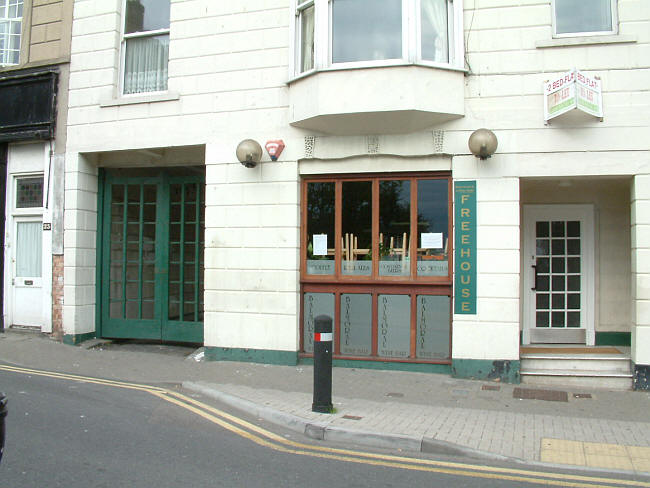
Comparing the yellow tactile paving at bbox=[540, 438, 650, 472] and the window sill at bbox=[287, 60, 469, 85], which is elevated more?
the window sill at bbox=[287, 60, 469, 85]

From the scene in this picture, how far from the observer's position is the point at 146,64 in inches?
409

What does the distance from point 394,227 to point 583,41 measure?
390 cm

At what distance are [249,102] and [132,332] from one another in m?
4.97

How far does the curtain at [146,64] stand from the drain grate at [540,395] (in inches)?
311

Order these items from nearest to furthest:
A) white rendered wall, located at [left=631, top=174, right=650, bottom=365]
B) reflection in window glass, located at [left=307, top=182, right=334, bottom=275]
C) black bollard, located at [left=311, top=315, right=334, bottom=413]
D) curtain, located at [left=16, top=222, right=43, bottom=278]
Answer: black bollard, located at [left=311, top=315, right=334, bottom=413] → white rendered wall, located at [left=631, top=174, right=650, bottom=365] → reflection in window glass, located at [left=307, top=182, right=334, bottom=275] → curtain, located at [left=16, top=222, right=43, bottom=278]

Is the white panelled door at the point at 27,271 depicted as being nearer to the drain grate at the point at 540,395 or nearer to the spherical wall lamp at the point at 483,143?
the spherical wall lamp at the point at 483,143

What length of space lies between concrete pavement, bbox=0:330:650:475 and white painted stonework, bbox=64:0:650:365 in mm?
712

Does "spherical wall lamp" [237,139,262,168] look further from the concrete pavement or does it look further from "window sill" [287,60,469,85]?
the concrete pavement

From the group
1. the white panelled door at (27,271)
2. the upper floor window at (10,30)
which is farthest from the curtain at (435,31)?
the upper floor window at (10,30)

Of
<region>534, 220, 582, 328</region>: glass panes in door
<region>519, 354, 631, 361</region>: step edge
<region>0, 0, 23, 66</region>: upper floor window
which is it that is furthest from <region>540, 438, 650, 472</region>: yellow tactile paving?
<region>0, 0, 23, 66</region>: upper floor window

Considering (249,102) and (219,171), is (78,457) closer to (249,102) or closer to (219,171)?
(219,171)

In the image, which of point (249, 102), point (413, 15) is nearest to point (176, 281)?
point (249, 102)

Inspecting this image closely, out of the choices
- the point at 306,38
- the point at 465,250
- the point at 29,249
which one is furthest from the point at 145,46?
the point at 465,250

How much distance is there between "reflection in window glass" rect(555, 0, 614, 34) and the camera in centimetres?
838
